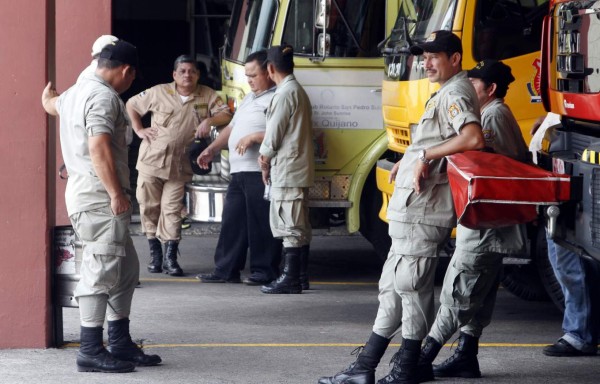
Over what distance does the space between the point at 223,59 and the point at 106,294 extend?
491 centimetres

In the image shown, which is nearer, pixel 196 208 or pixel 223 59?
pixel 196 208

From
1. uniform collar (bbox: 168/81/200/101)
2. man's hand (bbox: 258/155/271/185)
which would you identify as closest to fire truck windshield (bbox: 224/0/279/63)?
uniform collar (bbox: 168/81/200/101)

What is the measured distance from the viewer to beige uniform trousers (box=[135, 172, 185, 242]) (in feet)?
33.8

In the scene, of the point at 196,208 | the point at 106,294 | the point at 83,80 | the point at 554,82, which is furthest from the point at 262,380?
the point at 196,208

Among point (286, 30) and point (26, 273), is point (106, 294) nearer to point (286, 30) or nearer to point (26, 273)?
point (26, 273)

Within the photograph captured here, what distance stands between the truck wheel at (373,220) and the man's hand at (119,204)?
143 inches

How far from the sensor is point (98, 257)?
Result: 681cm

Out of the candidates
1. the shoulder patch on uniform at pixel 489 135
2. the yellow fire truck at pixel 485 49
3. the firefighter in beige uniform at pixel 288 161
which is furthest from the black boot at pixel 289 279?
the shoulder patch on uniform at pixel 489 135

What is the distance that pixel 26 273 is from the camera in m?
7.25

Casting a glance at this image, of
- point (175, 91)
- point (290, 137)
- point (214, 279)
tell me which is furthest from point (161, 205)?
point (290, 137)

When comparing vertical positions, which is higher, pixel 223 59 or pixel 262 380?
pixel 223 59

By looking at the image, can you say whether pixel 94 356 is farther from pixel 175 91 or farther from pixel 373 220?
pixel 175 91

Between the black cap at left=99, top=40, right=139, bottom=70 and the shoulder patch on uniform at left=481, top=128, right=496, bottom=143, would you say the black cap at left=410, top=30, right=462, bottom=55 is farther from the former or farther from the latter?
the black cap at left=99, top=40, right=139, bottom=70

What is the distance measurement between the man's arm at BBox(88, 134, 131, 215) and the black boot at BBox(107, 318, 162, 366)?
0.71m
